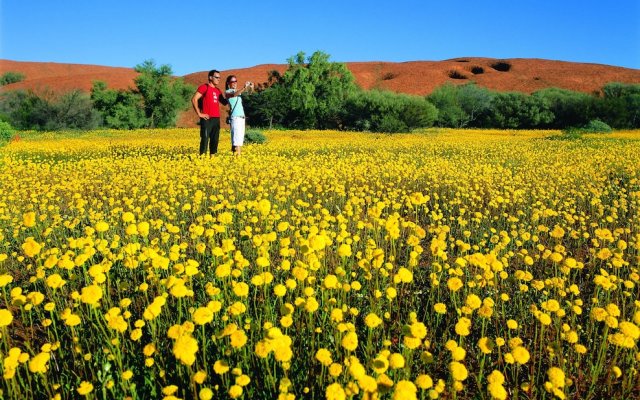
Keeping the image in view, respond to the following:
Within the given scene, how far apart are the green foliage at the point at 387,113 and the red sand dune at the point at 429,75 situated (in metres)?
26.6

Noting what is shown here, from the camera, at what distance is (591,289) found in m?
3.93

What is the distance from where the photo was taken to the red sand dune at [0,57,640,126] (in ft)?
214

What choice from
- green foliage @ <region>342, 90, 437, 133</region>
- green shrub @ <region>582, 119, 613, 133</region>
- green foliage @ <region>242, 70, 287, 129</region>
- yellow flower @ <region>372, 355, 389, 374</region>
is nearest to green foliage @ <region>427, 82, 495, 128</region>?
green foliage @ <region>342, 90, 437, 133</region>

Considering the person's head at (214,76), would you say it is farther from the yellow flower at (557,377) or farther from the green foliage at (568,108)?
the green foliage at (568,108)

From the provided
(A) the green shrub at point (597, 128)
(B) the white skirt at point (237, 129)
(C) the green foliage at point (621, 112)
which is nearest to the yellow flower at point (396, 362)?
(B) the white skirt at point (237, 129)

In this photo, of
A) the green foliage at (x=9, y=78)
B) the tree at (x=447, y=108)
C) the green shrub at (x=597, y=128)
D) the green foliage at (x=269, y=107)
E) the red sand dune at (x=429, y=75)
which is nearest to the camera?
the green shrub at (x=597, y=128)

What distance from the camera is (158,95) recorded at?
46375mm

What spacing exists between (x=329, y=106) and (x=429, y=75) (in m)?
35.7

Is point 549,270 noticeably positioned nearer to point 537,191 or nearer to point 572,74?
point 537,191

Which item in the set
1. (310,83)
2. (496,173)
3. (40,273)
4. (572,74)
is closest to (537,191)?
(496,173)

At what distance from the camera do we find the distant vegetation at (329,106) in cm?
3638

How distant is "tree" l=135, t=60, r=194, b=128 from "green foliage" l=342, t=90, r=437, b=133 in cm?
1943

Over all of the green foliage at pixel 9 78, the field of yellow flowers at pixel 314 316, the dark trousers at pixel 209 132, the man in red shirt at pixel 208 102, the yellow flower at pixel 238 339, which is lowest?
the field of yellow flowers at pixel 314 316

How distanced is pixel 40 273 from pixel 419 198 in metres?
4.05
